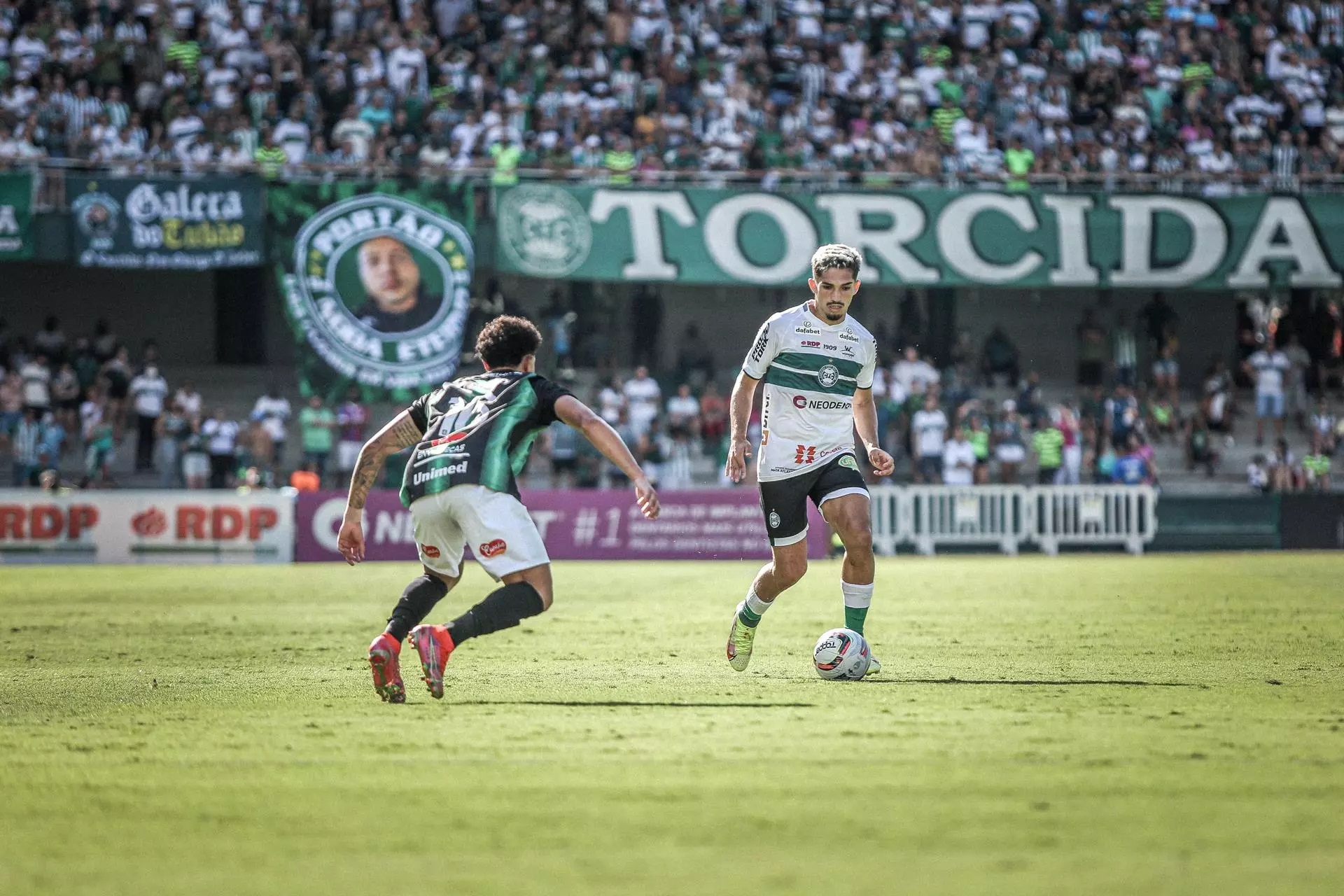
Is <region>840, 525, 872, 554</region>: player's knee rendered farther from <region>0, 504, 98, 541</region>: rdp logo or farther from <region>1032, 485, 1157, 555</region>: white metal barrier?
<region>0, 504, 98, 541</region>: rdp logo

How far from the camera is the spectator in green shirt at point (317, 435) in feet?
91.6

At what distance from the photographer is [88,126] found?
28.6 meters

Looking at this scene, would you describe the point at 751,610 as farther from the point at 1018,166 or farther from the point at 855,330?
the point at 1018,166

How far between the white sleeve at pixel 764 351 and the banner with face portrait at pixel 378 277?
19.3 metres

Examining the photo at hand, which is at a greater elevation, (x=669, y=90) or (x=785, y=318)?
(x=669, y=90)

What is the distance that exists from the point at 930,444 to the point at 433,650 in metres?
21.4

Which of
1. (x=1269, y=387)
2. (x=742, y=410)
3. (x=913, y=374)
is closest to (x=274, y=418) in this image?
(x=913, y=374)

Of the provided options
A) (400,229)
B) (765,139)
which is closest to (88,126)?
(400,229)

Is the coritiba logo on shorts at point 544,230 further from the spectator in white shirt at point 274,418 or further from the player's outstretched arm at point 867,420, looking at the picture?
the player's outstretched arm at point 867,420

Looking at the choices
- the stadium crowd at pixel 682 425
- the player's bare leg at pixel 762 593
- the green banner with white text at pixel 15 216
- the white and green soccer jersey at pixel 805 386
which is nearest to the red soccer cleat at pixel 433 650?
the player's bare leg at pixel 762 593

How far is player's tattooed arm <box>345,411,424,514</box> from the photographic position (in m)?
8.20

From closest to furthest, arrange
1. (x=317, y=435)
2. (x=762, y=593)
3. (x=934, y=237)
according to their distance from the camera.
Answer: (x=762, y=593), (x=317, y=435), (x=934, y=237)

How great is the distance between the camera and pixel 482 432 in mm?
8023

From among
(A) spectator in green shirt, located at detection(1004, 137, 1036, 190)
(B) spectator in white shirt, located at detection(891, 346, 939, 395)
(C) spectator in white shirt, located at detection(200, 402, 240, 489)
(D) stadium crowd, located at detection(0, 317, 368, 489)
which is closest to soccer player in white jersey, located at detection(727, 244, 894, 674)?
(D) stadium crowd, located at detection(0, 317, 368, 489)
